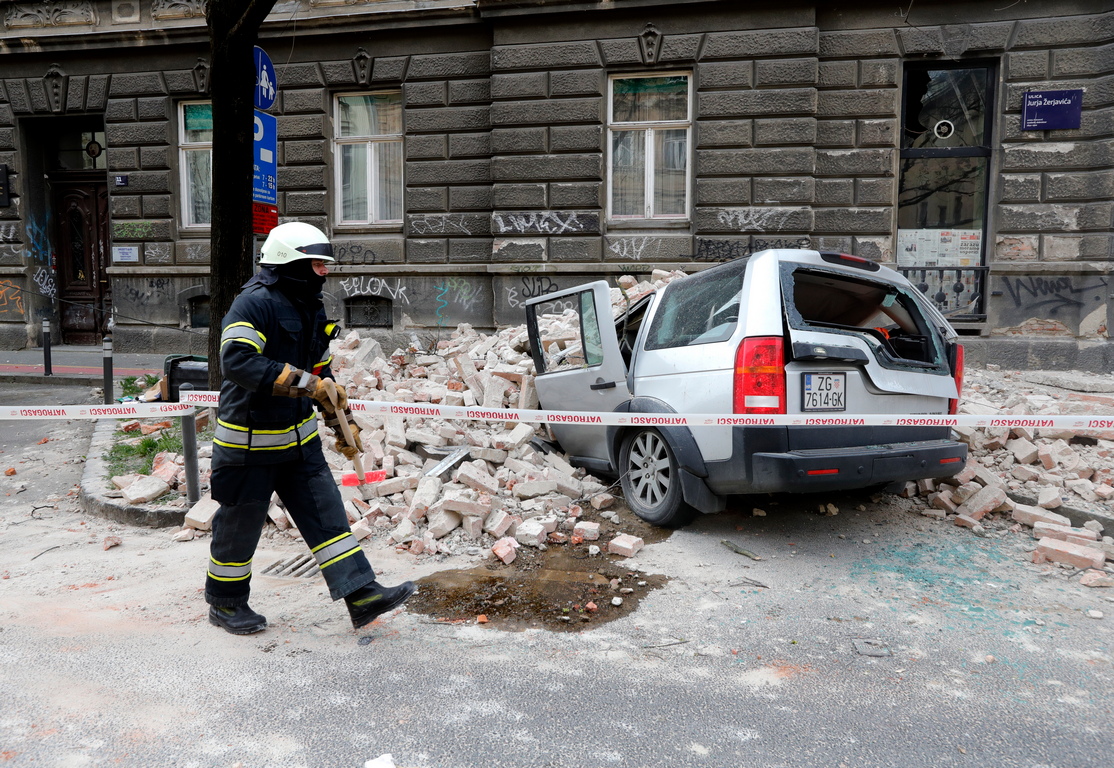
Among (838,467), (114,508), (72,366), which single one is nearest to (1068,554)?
(838,467)

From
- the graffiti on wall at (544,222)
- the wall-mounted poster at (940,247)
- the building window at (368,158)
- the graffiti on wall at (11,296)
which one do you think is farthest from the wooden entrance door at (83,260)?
the wall-mounted poster at (940,247)

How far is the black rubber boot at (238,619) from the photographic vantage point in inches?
140

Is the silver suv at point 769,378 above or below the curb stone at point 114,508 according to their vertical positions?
above

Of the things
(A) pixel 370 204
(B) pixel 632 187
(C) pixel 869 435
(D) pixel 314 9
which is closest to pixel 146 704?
(C) pixel 869 435

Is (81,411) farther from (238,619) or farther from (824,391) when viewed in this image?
(824,391)

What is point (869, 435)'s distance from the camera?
429cm

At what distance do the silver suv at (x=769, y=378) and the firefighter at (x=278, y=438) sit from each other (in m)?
1.85

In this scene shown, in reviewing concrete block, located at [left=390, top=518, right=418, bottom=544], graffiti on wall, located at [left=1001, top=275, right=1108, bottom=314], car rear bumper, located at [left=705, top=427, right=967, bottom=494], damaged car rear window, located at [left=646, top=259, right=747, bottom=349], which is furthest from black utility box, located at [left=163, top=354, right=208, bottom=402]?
graffiti on wall, located at [left=1001, top=275, right=1108, bottom=314]

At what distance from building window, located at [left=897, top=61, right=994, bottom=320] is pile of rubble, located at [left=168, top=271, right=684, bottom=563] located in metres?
6.59

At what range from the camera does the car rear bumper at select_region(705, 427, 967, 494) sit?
4.11 m

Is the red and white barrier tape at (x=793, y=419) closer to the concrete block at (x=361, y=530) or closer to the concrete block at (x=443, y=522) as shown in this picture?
the concrete block at (x=443, y=522)

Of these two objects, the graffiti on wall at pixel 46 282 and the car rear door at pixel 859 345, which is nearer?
the car rear door at pixel 859 345

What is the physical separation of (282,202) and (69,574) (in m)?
9.77

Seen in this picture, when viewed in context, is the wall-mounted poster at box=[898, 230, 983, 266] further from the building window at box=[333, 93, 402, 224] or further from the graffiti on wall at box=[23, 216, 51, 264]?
the graffiti on wall at box=[23, 216, 51, 264]
